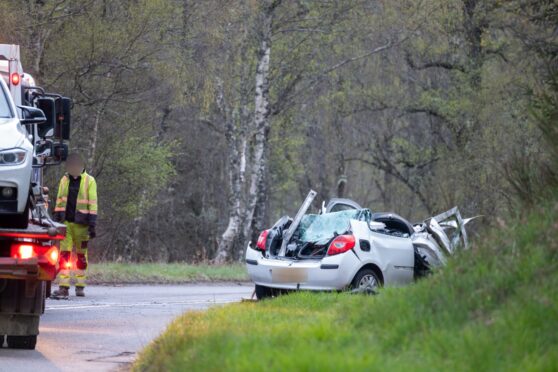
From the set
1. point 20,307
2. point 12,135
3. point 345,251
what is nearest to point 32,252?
point 20,307

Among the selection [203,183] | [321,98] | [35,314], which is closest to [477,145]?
[321,98]

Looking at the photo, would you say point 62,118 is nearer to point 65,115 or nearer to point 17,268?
point 65,115

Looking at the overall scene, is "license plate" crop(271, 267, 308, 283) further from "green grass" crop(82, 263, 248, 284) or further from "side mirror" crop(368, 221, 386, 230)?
"green grass" crop(82, 263, 248, 284)

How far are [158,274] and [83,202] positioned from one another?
6.04 meters

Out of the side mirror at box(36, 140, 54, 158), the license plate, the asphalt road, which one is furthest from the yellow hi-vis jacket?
the license plate

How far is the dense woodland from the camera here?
26078mm

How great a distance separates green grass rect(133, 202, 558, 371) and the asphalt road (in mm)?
1397

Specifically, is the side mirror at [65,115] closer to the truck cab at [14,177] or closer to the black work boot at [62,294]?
the truck cab at [14,177]

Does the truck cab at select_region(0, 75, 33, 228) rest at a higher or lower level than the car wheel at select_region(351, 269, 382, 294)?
higher

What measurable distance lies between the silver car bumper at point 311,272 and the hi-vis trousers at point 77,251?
11.8 ft

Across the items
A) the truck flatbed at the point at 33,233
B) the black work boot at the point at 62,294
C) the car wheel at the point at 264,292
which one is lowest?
the black work boot at the point at 62,294

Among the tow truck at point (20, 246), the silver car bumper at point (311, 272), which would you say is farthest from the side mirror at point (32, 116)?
the silver car bumper at point (311, 272)

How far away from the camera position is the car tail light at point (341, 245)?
14.4 m

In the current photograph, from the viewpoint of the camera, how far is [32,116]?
12711 mm
